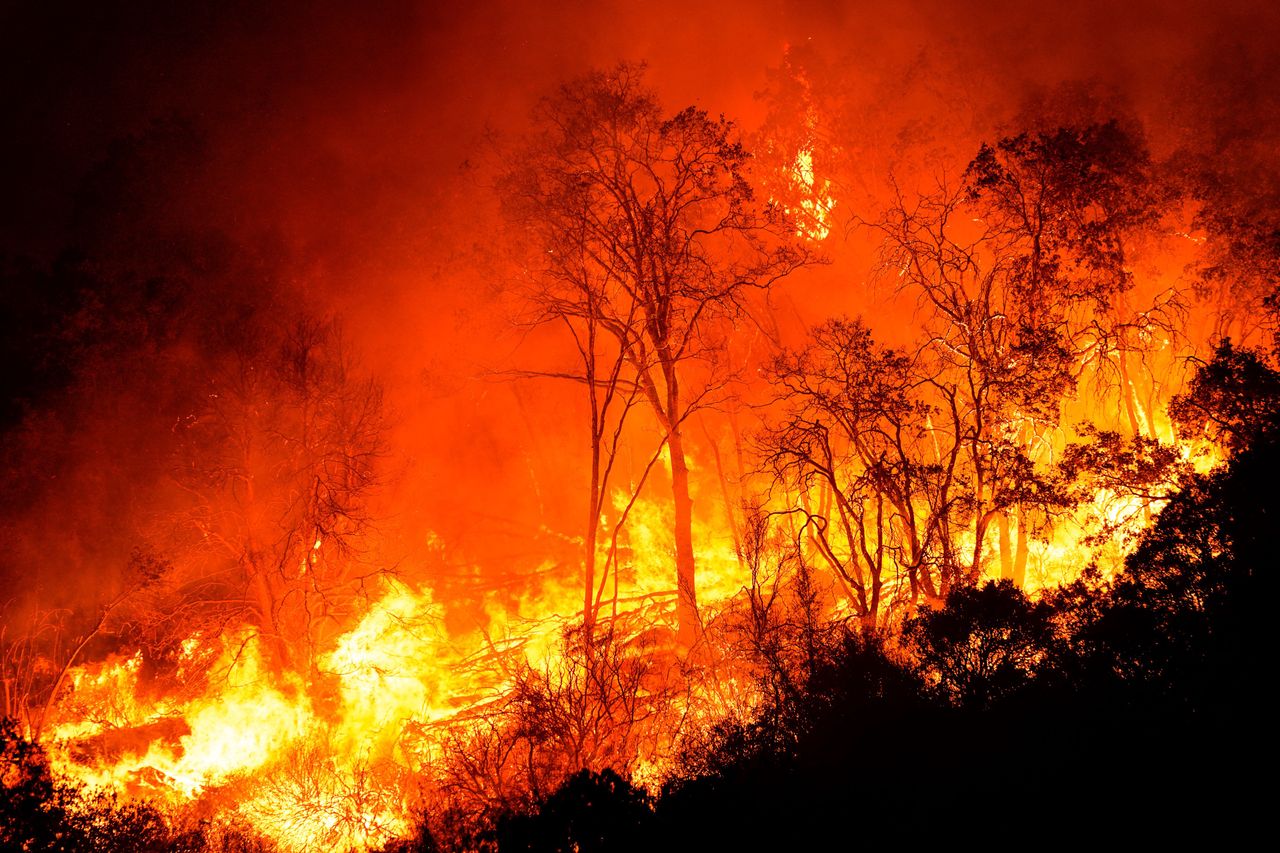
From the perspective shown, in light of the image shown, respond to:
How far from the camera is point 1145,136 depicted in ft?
65.3

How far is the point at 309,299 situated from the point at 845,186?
752 inches

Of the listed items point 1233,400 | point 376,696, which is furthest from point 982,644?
point 376,696

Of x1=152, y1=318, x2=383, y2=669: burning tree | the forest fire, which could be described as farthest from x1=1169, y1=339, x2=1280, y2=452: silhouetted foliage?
x1=152, y1=318, x2=383, y2=669: burning tree

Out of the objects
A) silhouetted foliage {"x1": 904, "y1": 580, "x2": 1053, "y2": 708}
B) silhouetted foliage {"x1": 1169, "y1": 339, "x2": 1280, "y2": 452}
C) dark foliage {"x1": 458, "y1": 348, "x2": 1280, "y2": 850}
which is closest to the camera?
dark foliage {"x1": 458, "y1": 348, "x2": 1280, "y2": 850}

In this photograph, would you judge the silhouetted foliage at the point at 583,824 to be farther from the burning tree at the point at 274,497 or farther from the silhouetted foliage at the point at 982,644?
the burning tree at the point at 274,497

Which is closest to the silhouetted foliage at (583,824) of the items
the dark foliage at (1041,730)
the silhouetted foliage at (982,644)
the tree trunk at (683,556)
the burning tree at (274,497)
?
the dark foliage at (1041,730)

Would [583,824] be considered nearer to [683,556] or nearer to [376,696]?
[683,556]

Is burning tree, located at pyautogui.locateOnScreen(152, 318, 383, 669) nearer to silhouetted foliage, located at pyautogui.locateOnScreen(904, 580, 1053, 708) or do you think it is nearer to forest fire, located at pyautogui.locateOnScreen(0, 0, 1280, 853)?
forest fire, located at pyautogui.locateOnScreen(0, 0, 1280, 853)

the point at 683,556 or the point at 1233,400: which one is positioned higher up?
the point at 683,556

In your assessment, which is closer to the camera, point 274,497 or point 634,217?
point 634,217

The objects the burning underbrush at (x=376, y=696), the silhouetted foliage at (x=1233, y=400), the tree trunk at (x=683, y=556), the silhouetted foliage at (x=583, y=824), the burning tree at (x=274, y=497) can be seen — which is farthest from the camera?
the burning tree at (x=274, y=497)

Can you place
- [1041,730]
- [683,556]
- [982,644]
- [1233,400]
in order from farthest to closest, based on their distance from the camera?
[683,556] < [1233,400] < [982,644] < [1041,730]

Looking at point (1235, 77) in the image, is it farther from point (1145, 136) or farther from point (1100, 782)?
point (1100, 782)

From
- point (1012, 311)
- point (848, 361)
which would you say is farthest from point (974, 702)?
point (1012, 311)
